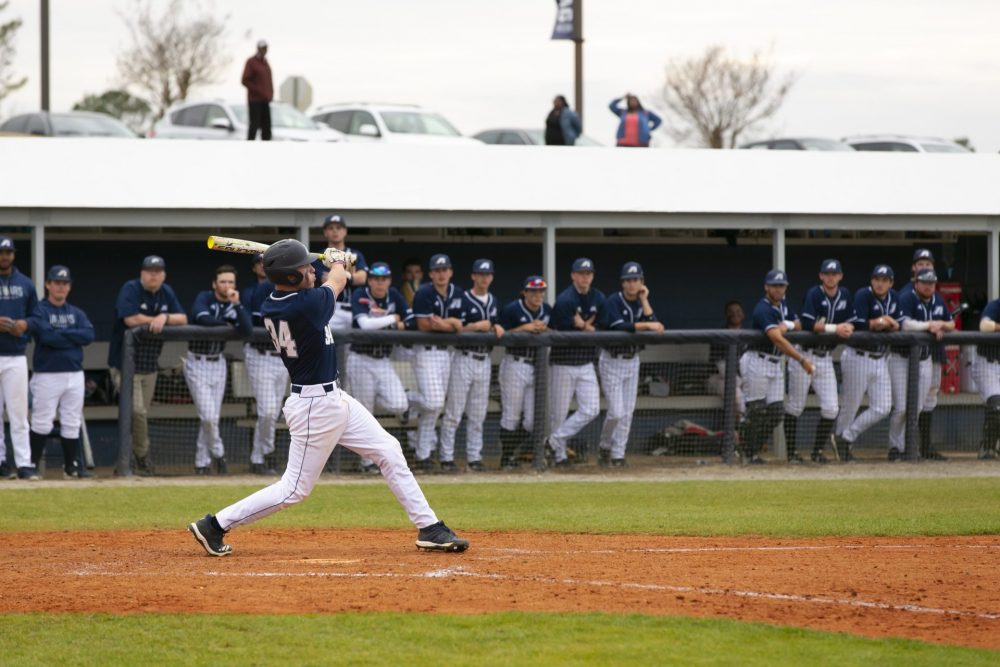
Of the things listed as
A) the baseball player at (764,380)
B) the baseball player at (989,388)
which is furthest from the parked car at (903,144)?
the baseball player at (764,380)

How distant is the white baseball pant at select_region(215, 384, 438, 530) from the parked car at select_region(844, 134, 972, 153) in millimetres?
15907

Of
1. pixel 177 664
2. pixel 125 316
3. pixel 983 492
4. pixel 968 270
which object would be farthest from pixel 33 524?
pixel 968 270

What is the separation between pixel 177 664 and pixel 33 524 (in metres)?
4.49

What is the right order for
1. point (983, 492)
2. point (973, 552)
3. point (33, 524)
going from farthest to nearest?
1. point (983, 492)
2. point (33, 524)
3. point (973, 552)

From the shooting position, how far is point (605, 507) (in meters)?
10.2

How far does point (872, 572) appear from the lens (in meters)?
7.07

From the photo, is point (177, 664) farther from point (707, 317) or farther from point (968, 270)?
point (968, 270)

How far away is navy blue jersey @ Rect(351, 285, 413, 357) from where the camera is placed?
12578 mm

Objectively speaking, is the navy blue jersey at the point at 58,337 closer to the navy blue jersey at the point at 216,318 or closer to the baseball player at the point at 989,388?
the navy blue jersey at the point at 216,318

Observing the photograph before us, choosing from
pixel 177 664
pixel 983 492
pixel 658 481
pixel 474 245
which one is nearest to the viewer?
pixel 177 664

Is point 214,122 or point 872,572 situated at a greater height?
point 214,122

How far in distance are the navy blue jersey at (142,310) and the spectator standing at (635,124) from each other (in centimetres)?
771

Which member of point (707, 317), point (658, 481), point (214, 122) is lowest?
point (658, 481)

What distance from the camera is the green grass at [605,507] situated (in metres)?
9.07
